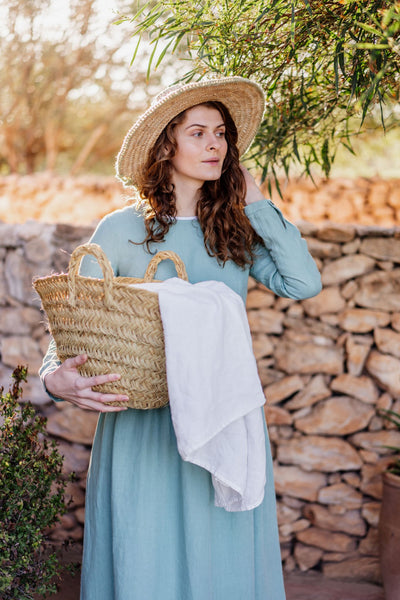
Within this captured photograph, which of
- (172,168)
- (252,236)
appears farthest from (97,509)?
(172,168)

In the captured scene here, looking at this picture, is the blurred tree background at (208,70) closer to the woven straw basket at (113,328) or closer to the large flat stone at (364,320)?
the woven straw basket at (113,328)

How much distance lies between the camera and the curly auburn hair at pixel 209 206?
182 centimetres

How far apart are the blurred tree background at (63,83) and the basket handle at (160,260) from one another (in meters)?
4.11

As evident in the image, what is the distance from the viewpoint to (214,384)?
135cm

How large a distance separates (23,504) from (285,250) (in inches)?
50.5

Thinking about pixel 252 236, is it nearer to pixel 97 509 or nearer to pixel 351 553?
pixel 97 509

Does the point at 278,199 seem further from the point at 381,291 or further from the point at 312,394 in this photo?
the point at 312,394

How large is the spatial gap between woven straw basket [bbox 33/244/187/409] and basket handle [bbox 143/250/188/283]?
27 cm

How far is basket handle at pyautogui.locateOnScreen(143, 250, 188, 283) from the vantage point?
1.61m

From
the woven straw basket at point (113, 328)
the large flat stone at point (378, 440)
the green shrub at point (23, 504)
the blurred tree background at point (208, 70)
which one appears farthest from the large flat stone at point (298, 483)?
the woven straw basket at point (113, 328)

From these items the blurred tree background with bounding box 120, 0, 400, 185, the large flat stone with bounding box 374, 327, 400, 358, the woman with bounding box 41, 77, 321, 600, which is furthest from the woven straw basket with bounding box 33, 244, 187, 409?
the large flat stone with bounding box 374, 327, 400, 358

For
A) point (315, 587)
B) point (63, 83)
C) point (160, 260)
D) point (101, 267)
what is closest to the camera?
point (101, 267)

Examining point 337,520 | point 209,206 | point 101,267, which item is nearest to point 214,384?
point 101,267

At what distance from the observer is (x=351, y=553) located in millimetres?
3305
